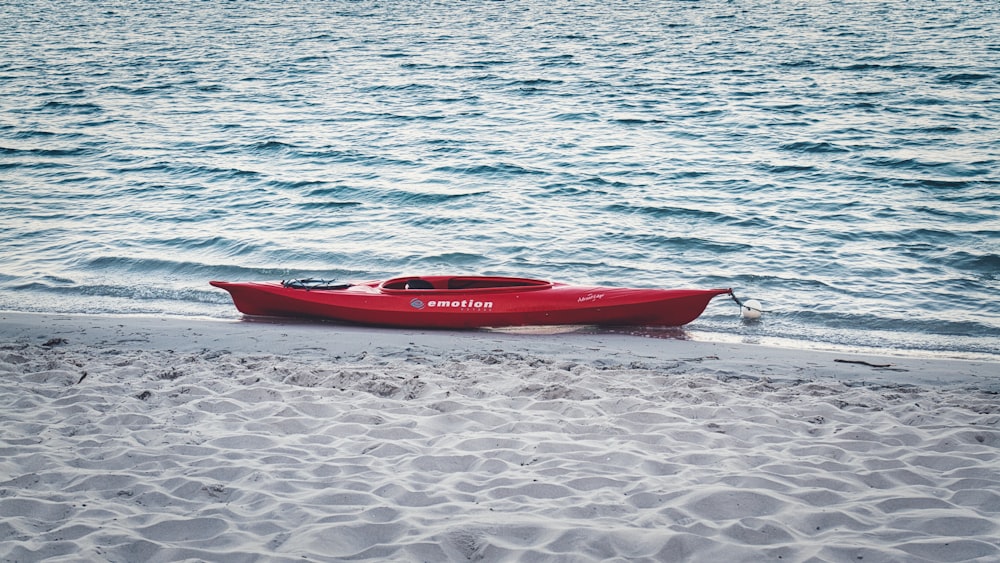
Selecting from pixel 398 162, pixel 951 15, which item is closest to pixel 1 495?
pixel 398 162

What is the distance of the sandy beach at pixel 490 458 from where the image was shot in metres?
3.43

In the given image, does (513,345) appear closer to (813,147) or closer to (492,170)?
(492,170)

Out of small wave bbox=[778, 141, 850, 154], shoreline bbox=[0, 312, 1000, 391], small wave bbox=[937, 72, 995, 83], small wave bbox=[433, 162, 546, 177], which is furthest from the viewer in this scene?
small wave bbox=[937, 72, 995, 83]

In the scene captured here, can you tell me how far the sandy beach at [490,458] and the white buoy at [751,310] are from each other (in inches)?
61.6

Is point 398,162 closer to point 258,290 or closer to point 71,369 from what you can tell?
point 258,290

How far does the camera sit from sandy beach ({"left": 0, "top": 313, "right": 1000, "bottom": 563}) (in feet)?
11.3

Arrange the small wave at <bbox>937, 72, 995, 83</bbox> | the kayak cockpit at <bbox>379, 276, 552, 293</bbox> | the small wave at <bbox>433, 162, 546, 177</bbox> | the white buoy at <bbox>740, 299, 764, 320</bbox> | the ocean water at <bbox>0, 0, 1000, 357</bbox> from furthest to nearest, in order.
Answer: the small wave at <bbox>937, 72, 995, 83</bbox>
the small wave at <bbox>433, 162, 546, 177</bbox>
the ocean water at <bbox>0, 0, 1000, 357</bbox>
the white buoy at <bbox>740, 299, 764, 320</bbox>
the kayak cockpit at <bbox>379, 276, 552, 293</bbox>

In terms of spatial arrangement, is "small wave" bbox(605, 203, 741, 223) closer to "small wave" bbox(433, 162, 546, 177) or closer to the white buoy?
"small wave" bbox(433, 162, 546, 177)

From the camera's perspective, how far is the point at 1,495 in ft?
12.6

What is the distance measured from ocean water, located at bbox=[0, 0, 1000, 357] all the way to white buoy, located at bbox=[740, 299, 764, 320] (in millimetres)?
128

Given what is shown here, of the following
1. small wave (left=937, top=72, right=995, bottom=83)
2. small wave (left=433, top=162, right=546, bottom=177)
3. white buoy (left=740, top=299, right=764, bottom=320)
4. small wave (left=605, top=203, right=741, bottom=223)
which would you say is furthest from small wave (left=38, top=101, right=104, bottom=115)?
small wave (left=937, top=72, right=995, bottom=83)

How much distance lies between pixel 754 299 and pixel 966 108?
11083 millimetres

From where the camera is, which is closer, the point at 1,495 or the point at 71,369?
the point at 1,495

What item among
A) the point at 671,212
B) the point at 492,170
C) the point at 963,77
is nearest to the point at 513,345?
the point at 671,212
